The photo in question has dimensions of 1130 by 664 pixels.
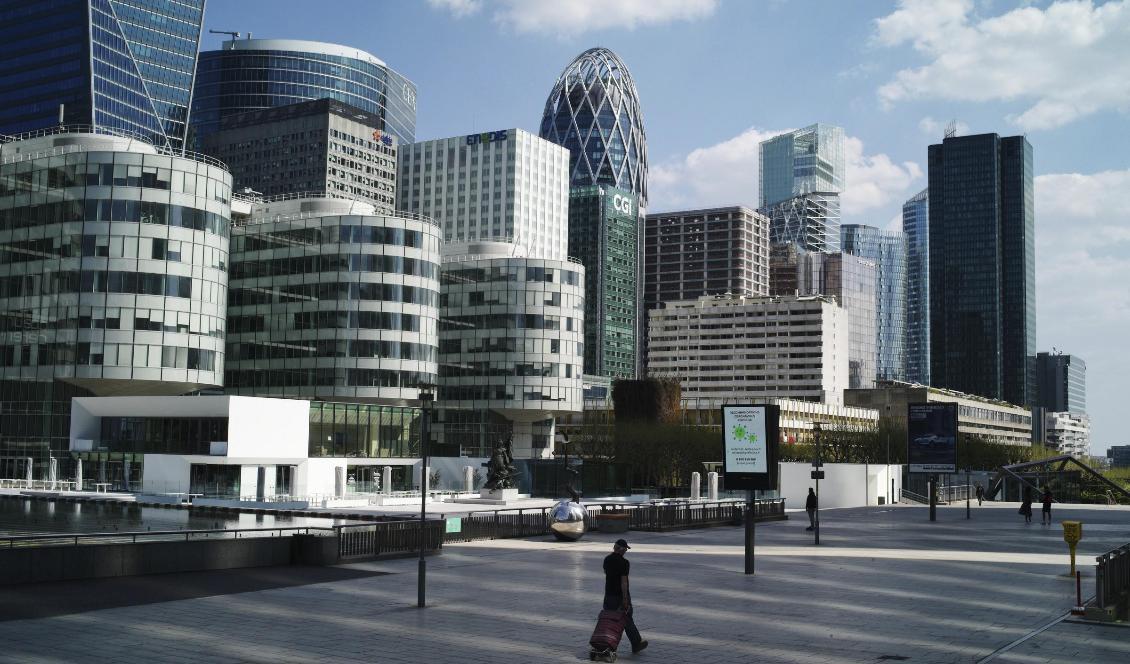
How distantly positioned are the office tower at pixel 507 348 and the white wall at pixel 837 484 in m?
60.5

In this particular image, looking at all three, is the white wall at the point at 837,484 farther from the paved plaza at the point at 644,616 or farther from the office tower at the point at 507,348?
the office tower at the point at 507,348

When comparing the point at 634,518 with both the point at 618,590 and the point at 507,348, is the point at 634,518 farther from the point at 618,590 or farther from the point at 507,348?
the point at 507,348

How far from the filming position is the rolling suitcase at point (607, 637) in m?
18.3

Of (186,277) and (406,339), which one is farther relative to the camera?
(406,339)

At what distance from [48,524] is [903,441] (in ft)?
373

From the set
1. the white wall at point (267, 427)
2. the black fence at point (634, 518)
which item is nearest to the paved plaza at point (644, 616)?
the black fence at point (634, 518)

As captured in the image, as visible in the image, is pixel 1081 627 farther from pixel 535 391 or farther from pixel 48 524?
pixel 535 391

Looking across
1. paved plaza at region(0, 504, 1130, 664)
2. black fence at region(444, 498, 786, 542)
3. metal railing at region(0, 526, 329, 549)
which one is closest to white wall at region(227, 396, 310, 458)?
black fence at region(444, 498, 786, 542)

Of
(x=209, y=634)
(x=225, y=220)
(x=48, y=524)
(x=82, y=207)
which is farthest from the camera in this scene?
(x=225, y=220)

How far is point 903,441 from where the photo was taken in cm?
14050

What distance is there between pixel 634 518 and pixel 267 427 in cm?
4531

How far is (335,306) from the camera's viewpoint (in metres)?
114

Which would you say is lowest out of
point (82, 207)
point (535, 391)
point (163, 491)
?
point (163, 491)

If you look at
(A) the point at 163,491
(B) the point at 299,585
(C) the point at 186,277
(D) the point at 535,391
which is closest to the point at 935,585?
(B) the point at 299,585
